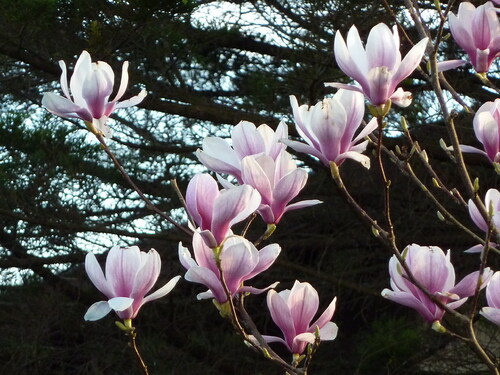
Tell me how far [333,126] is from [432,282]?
0.21m

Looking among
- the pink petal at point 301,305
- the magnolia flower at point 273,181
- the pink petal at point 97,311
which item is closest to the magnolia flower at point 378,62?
the magnolia flower at point 273,181

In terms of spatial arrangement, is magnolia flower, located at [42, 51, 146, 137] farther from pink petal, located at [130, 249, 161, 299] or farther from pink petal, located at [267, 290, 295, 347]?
pink petal, located at [267, 290, 295, 347]

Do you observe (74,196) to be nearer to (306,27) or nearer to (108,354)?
(108,354)

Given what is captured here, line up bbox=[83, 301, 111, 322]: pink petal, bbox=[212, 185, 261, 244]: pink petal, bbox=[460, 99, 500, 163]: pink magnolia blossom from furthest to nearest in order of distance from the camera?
bbox=[460, 99, 500, 163]: pink magnolia blossom
bbox=[83, 301, 111, 322]: pink petal
bbox=[212, 185, 261, 244]: pink petal

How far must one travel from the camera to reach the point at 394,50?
974 millimetres

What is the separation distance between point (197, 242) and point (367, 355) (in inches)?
126

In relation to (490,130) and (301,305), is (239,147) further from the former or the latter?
(490,130)

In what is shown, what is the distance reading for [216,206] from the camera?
888mm

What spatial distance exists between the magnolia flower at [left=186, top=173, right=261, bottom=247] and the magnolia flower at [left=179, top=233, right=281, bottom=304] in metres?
0.01

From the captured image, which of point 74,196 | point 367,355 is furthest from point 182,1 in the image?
point 367,355

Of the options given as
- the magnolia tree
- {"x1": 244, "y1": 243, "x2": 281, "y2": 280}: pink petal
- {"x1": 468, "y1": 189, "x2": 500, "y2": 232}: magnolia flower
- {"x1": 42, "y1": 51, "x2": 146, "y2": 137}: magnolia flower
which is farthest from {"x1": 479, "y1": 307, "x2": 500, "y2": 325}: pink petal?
{"x1": 42, "y1": 51, "x2": 146, "y2": 137}: magnolia flower

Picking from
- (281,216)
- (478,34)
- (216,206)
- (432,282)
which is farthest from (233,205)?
(478,34)

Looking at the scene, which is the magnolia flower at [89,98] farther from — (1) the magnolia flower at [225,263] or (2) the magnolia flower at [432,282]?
(2) the magnolia flower at [432,282]

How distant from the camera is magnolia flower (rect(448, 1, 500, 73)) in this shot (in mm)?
1237
